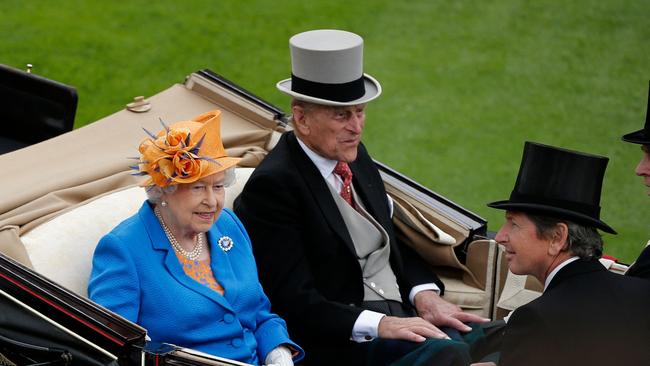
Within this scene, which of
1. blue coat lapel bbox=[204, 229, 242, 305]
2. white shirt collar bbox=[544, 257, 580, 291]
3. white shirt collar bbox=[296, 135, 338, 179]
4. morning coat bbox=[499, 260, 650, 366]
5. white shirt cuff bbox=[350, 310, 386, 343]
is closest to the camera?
morning coat bbox=[499, 260, 650, 366]

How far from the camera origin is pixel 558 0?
8914 millimetres

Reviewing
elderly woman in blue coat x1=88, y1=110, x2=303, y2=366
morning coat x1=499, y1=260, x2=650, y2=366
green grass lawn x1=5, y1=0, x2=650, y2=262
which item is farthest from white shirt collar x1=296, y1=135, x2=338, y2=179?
green grass lawn x1=5, y1=0, x2=650, y2=262

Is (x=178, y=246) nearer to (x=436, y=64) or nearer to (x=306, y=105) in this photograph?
(x=306, y=105)

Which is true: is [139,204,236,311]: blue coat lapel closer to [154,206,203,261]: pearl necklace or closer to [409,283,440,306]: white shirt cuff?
[154,206,203,261]: pearl necklace

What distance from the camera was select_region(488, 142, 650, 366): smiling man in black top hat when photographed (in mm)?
3422

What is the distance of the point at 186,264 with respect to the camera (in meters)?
3.83

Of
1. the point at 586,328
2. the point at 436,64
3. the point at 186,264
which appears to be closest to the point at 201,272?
the point at 186,264

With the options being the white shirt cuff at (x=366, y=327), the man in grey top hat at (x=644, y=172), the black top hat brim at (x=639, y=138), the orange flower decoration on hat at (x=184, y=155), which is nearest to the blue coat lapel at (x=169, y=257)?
the orange flower decoration on hat at (x=184, y=155)

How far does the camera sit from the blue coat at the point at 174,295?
3.64 m

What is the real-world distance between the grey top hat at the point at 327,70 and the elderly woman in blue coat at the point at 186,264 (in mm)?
523

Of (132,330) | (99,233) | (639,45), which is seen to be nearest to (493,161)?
(639,45)

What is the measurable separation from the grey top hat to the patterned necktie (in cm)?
27

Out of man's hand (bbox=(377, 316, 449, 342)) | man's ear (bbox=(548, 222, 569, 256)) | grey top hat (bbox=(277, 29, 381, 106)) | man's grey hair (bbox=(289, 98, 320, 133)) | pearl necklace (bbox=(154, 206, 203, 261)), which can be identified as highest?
grey top hat (bbox=(277, 29, 381, 106))

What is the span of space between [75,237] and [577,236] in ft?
5.26
